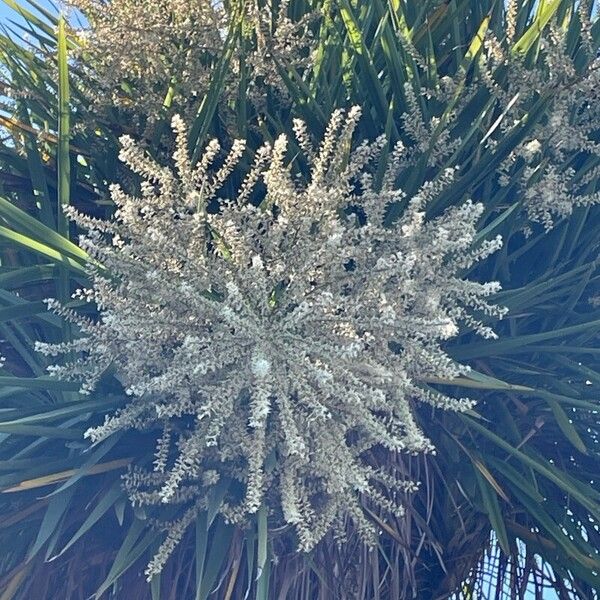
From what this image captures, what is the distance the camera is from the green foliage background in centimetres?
117

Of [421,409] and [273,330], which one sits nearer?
[273,330]

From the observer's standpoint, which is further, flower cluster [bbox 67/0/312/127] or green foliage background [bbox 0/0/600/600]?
flower cluster [bbox 67/0/312/127]

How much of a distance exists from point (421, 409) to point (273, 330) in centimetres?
45

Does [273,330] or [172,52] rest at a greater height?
[172,52]

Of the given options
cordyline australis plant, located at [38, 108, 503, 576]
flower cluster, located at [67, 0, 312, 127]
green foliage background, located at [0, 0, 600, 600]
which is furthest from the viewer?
flower cluster, located at [67, 0, 312, 127]

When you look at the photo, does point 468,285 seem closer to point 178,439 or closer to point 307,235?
point 307,235

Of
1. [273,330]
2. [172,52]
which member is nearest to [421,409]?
[273,330]

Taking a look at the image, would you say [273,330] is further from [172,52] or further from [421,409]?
[172,52]

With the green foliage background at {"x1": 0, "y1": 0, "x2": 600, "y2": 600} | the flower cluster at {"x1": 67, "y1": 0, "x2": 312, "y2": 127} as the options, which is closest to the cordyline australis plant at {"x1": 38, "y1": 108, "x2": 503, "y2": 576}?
the green foliage background at {"x1": 0, "y1": 0, "x2": 600, "y2": 600}

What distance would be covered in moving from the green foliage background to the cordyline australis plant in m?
0.09

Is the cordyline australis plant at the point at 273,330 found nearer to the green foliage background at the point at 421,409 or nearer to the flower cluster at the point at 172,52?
the green foliage background at the point at 421,409

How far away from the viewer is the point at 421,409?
52.1 inches

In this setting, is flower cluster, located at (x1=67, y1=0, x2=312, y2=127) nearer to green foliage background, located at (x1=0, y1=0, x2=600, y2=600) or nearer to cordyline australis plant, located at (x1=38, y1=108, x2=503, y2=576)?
green foliage background, located at (x1=0, y1=0, x2=600, y2=600)

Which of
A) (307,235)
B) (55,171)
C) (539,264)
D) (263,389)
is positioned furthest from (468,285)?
(55,171)
